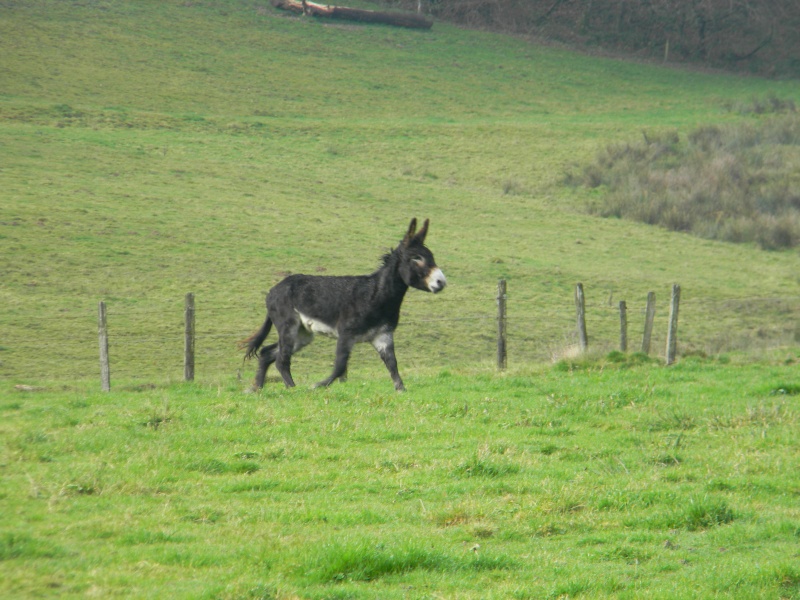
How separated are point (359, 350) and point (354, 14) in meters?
55.7

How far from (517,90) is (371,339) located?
5387 centimetres

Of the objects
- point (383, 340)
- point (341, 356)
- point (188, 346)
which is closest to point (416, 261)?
point (383, 340)

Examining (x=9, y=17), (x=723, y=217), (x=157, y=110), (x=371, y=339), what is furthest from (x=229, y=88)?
(x=371, y=339)

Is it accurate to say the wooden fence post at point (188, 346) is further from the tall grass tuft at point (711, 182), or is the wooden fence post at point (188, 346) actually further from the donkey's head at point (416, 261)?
the tall grass tuft at point (711, 182)

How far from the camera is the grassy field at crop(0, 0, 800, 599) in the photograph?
7430 millimetres

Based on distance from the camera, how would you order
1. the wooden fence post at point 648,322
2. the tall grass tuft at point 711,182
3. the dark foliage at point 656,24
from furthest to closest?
the dark foliage at point 656,24 < the tall grass tuft at point 711,182 < the wooden fence post at point 648,322

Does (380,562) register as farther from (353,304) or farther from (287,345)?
(287,345)

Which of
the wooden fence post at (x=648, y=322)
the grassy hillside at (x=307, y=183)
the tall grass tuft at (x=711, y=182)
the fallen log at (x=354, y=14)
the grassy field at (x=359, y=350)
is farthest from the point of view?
the fallen log at (x=354, y=14)

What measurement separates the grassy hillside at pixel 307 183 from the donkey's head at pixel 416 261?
6.98 meters

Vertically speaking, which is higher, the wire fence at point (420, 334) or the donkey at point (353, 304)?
the donkey at point (353, 304)

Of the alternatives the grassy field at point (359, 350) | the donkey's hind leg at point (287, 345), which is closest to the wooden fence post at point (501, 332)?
the grassy field at point (359, 350)

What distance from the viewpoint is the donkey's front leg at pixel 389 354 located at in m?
15.0

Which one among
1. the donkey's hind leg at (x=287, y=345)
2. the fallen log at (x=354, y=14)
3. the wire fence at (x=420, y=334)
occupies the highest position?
the fallen log at (x=354, y=14)

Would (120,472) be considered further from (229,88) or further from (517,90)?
(517,90)
